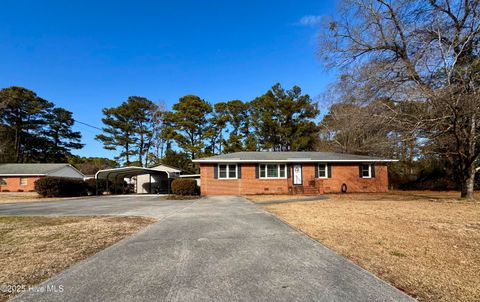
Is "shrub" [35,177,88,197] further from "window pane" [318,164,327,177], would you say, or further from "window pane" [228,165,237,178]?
"window pane" [318,164,327,177]

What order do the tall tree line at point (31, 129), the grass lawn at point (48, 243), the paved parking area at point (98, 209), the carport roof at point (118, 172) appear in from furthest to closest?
the tall tree line at point (31, 129) < the carport roof at point (118, 172) < the paved parking area at point (98, 209) < the grass lawn at point (48, 243)

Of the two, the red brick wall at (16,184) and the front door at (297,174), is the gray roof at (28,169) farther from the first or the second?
the front door at (297,174)

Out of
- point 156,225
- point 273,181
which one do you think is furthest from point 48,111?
point 156,225

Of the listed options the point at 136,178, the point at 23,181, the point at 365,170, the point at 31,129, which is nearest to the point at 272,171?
the point at 365,170

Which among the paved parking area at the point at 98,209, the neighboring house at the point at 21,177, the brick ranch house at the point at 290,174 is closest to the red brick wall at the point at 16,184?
the neighboring house at the point at 21,177

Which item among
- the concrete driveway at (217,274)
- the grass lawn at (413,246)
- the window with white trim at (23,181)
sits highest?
the window with white trim at (23,181)

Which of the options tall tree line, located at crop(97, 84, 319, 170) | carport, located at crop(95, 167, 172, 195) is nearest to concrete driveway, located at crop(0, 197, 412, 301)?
carport, located at crop(95, 167, 172, 195)

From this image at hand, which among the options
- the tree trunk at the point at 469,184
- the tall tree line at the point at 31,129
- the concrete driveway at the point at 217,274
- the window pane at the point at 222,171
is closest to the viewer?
the concrete driveway at the point at 217,274

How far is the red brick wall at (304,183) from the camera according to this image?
731 inches

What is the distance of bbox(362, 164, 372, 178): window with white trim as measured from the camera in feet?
65.8

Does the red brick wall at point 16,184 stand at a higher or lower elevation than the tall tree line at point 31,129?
lower

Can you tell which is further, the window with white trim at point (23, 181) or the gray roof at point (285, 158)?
the window with white trim at point (23, 181)

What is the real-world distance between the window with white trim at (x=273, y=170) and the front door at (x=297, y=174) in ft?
2.24

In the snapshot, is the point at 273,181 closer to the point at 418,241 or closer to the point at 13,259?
the point at 418,241
